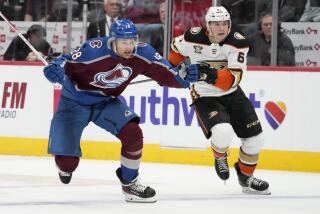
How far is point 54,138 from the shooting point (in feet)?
19.3

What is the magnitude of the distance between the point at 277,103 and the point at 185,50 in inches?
71.1

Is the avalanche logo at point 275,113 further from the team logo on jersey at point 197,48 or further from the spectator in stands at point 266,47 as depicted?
the team logo on jersey at point 197,48

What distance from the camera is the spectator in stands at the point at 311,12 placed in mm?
8719

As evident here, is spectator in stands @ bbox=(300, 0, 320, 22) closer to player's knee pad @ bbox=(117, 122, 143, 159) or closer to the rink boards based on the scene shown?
the rink boards

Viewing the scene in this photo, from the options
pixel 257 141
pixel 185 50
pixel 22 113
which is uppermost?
pixel 185 50

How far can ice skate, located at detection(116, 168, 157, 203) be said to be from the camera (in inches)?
228

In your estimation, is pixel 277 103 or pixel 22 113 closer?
pixel 277 103

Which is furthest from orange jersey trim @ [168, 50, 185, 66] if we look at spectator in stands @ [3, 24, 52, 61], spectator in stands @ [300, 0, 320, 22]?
spectator in stands @ [3, 24, 52, 61]

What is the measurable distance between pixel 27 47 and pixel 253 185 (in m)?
3.87

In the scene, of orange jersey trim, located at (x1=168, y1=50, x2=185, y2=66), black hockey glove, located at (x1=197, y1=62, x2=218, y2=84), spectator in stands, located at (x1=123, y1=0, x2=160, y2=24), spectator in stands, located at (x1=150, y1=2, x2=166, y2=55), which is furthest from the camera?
spectator in stands, located at (x1=123, y1=0, x2=160, y2=24)

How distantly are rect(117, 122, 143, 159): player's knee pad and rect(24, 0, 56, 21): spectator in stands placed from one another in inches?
165

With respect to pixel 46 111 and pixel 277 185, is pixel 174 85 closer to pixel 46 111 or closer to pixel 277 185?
pixel 277 185

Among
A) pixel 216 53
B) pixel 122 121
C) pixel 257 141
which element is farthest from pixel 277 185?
pixel 122 121

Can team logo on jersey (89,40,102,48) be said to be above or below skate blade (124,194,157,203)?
above
